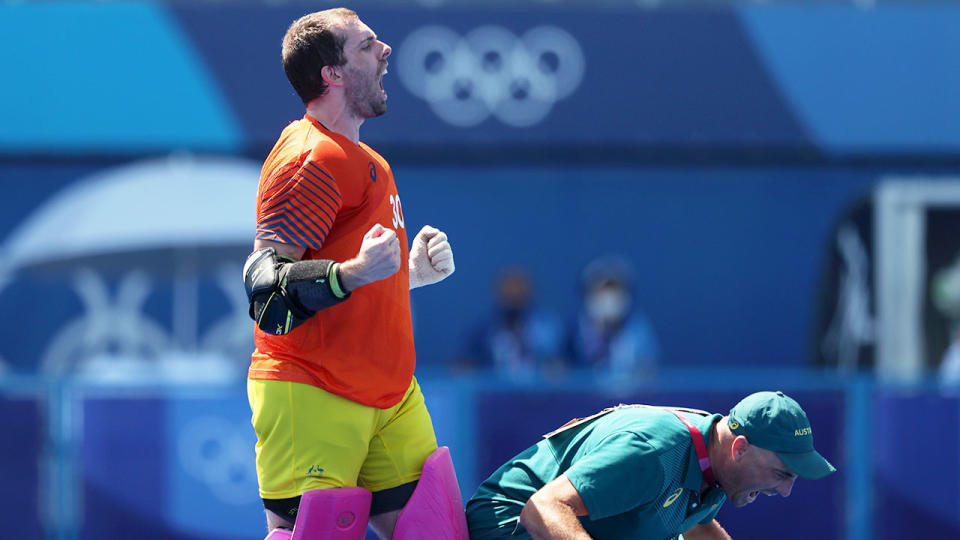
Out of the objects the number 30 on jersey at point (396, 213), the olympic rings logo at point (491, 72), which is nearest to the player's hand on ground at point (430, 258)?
the number 30 on jersey at point (396, 213)

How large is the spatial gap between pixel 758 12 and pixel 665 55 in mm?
865

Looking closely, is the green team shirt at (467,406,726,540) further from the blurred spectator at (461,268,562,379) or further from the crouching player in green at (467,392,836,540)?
the blurred spectator at (461,268,562,379)

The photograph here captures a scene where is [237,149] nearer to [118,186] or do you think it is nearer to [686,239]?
[118,186]

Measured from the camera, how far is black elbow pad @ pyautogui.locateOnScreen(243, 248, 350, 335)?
11.0 feet

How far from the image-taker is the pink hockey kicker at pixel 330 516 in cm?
361

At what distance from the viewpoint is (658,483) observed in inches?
→ 154

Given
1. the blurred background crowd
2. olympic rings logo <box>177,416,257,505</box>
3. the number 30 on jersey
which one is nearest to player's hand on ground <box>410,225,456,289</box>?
the number 30 on jersey

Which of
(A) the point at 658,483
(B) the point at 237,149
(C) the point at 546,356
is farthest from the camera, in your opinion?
(B) the point at 237,149

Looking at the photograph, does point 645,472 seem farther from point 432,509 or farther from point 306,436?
point 306,436

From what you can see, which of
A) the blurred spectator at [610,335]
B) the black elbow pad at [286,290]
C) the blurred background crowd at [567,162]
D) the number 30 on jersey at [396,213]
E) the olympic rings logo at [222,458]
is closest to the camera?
the black elbow pad at [286,290]

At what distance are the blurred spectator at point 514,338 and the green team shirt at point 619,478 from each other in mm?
5266

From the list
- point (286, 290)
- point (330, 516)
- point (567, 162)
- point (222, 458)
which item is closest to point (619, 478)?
point (330, 516)

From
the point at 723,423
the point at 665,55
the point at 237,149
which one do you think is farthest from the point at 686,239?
the point at 723,423

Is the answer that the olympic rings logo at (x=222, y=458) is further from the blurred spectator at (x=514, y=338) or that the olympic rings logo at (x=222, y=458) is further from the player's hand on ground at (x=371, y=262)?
the player's hand on ground at (x=371, y=262)
